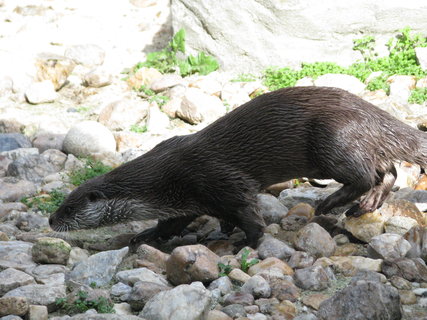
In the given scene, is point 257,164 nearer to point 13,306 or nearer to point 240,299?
point 240,299

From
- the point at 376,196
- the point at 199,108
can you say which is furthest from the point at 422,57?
the point at 376,196

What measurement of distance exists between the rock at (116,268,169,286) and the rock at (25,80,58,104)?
469cm

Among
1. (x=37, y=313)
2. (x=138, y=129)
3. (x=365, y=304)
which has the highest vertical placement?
(x=365, y=304)

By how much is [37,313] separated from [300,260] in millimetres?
1468

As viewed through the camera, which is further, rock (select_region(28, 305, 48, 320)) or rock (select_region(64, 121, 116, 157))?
rock (select_region(64, 121, 116, 157))

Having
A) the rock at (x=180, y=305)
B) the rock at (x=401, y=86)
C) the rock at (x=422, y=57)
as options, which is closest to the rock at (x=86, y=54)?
the rock at (x=401, y=86)

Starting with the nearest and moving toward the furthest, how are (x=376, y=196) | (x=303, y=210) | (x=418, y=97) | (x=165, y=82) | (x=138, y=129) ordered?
(x=376, y=196), (x=303, y=210), (x=418, y=97), (x=138, y=129), (x=165, y=82)

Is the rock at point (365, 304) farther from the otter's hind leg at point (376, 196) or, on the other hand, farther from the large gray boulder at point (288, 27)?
the large gray boulder at point (288, 27)

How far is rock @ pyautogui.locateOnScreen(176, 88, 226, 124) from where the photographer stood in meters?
7.12

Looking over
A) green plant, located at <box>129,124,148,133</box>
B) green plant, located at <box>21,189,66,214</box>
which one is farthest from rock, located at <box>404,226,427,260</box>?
green plant, located at <box>129,124,148,133</box>

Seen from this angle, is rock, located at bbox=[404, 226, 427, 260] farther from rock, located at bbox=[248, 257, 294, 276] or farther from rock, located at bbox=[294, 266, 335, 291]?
rock, located at bbox=[248, 257, 294, 276]

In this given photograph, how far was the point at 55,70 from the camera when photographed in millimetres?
8523

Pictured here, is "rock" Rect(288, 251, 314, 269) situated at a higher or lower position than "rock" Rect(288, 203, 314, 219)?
higher

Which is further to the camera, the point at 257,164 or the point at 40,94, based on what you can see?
the point at 40,94
